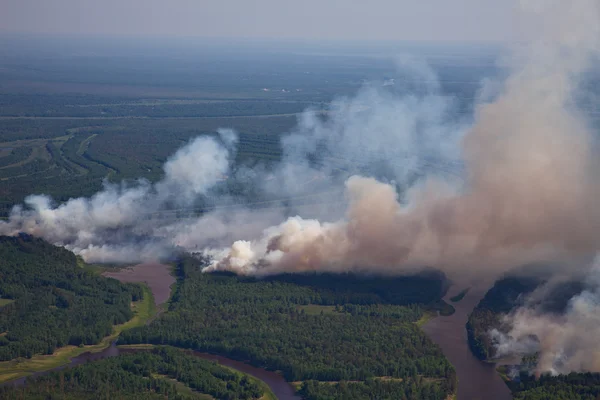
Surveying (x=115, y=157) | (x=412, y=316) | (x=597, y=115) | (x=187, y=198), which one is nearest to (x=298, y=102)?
(x=115, y=157)

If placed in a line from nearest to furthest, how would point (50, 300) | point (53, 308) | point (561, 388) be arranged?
1. point (561, 388)
2. point (53, 308)
3. point (50, 300)

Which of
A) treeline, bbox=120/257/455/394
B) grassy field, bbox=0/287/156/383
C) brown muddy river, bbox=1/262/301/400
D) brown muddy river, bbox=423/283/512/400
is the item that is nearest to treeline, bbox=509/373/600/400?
brown muddy river, bbox=423/283/512/400

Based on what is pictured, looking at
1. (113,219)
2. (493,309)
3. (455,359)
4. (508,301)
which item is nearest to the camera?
(455,359)

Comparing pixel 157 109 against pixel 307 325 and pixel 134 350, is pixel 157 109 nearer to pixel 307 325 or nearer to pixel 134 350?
pixel 307 325

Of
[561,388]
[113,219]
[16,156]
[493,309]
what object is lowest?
[561,388]

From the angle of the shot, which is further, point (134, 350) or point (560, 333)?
point (134, 350)

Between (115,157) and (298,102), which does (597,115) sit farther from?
(298,102)

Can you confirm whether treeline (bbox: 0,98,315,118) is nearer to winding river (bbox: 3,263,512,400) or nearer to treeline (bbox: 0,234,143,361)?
treeline (bbox: 0,234,143,361)

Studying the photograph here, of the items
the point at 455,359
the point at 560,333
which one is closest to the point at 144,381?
the point at 455,359
